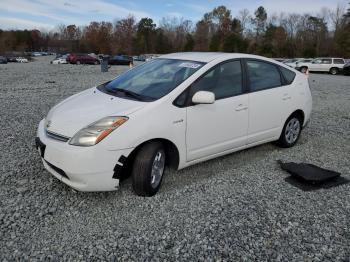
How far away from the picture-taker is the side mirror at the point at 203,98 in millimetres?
3658

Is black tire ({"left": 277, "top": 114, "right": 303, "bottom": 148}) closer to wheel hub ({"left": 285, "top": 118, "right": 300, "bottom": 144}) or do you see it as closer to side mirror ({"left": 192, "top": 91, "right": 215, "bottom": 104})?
wheel hub ({"left": 285, "top": 118, "right": 300, "bottom": 144})

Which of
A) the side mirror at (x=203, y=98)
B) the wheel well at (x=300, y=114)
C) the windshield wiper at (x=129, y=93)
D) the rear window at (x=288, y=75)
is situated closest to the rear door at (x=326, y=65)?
the wheel well at (x=300, y=114)

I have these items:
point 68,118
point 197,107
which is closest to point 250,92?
point 197,107

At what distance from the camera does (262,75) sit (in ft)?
15.6

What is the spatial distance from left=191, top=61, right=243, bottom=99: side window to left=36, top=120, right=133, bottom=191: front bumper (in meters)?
1.27

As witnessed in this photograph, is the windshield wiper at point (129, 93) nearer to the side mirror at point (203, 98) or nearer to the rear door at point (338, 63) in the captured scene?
the side mirror at point (203, 98)

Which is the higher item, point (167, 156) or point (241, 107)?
point (241, 107)

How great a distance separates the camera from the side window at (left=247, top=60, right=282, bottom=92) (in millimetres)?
4543

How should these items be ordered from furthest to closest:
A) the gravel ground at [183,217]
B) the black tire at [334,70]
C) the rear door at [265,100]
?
1. the black tire at [334,70]
2. the rear door at [265,100]
3. the gravel ground at [183,217]

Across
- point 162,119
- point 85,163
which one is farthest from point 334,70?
point 85,163

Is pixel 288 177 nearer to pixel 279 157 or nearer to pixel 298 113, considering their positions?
pixel 279 157

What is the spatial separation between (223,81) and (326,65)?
29.8 metres

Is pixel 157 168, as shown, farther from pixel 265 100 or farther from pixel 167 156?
pixel 265 100

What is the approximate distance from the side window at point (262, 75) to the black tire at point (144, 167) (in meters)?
1.81
